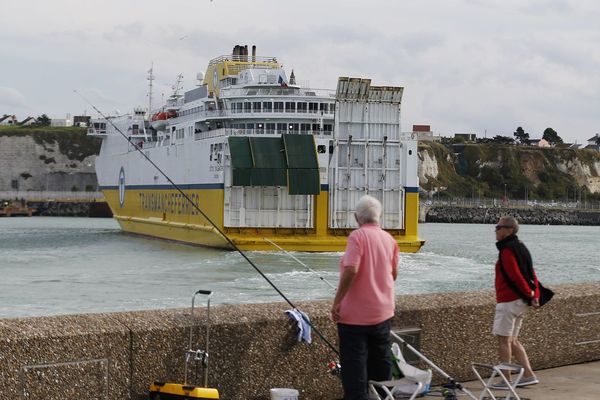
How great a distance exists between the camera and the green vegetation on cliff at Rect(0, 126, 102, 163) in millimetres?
132000

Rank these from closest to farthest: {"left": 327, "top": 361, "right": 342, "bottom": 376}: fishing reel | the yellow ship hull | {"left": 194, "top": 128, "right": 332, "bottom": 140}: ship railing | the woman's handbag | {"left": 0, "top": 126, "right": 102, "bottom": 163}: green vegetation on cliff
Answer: {"left": 327, "top": 361, "right": 342, "bottom": 376}: fishing reel → the woman's handbag → the yellow ship hull → {"left": 194, "top": 128, "right": 332, "bottom": 140}: ship railing → {"left": 0, "top": 126, "right": 102, "bottom": 163}: green vegetation on cliff

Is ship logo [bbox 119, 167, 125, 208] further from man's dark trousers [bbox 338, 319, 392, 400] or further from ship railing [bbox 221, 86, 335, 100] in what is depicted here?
man's dark trousers [bbox 338, 319, 392, 400]

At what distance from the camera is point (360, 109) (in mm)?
32594

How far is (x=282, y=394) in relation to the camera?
596 centimetres

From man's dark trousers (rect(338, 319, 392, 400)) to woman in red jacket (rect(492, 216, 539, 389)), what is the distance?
138cm

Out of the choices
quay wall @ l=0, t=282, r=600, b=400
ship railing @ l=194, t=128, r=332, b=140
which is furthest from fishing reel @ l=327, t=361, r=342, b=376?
ship railing @ l=194, t=128, r=332, b=140

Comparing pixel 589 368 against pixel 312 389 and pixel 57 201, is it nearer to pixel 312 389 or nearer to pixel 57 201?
pixel 312 389

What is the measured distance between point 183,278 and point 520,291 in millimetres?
18822

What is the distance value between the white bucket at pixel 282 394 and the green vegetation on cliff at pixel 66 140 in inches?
5024

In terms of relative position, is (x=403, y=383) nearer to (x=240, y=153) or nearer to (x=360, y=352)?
(x=360, y=352)

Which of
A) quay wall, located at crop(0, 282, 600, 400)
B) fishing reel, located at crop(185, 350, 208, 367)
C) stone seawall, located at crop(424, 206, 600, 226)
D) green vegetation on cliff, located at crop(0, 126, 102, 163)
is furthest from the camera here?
green vegetation on cliff, located at crop(0, 126, 102, 163)

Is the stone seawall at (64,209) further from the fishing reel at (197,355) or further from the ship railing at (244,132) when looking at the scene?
the fishing reel at (197,355)

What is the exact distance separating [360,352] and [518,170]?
152695mm

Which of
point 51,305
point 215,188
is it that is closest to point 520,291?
point 51,305
